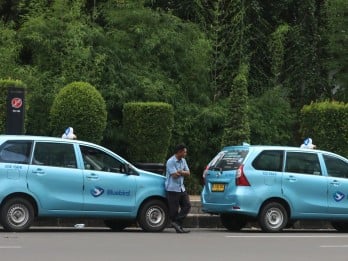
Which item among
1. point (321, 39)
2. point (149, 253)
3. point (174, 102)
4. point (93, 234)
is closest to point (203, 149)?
point (174, 102)


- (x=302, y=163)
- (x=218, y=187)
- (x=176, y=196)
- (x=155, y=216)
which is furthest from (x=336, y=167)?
(x=155, y=216)

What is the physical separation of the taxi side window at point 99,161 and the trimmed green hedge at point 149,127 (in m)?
5.81

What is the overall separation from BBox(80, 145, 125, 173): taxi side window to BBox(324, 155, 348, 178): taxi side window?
14.9 ft

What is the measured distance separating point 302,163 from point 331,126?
599cm

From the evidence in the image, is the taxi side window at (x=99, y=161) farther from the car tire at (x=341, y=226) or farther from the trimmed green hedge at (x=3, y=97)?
the car tire at (x=341, y=226)

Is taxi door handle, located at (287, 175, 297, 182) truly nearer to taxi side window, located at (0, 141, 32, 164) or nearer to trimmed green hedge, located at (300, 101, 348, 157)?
taxi side window, located at (0, 141, 32, 164)

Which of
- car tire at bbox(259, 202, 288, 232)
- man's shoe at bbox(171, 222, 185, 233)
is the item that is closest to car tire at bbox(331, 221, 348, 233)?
car tire at bbox(259, 202, 288, 232)

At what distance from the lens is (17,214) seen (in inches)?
535

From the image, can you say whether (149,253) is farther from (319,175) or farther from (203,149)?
(203,149)

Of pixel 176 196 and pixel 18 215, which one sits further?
pixel 176 196

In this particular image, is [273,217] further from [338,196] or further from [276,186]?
[338,196]

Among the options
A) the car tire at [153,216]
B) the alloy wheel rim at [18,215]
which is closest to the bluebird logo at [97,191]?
the car tire at [153,216]

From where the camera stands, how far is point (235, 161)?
49.4 feet

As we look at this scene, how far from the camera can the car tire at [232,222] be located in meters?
16.1
